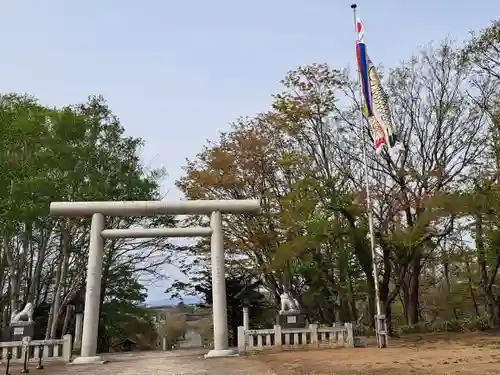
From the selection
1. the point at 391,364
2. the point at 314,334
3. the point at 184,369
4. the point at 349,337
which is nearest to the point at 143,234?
the point at 184,369

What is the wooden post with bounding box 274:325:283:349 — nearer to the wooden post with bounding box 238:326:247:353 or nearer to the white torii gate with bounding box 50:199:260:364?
the wooden post with bounding box 238:326:247:353

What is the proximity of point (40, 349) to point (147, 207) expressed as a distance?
4435 millimetres

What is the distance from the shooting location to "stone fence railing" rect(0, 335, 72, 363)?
38.4 ft

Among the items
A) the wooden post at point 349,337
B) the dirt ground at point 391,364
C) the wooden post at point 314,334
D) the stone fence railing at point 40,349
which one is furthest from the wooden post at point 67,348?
the wooden post at point 349,337

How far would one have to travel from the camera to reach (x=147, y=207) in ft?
42.3

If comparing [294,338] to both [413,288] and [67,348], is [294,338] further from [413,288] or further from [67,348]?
[413,288]

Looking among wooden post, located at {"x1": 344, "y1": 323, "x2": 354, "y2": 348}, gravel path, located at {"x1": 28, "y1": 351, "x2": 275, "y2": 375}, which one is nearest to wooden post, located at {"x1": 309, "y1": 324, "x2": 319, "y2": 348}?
wooden post, located at {"x1": 344, "y1": 323, "x2": 354, "y2": 348}

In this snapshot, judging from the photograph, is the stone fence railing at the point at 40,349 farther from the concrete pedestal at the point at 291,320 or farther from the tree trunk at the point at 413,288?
the tree trunk at the point at 413,288

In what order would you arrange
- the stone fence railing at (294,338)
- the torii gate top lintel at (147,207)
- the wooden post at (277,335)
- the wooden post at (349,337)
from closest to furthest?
1. the torii gate top lintel at (147,207)
2. the stone fence railing at (294,338)
3. the wooden post at (277,335)
4. the wooden post at (349,337)

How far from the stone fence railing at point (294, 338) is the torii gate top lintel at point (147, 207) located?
3.41 m

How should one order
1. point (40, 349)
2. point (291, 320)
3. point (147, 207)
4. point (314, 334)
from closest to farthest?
1. point (40, 349)
2. point (147, 207)
3. point (314, 334)
4. point (291, 320)

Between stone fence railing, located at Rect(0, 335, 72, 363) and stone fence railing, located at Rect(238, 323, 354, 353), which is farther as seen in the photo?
stone fence railing, located at Rect(238, 323, 354, 353)

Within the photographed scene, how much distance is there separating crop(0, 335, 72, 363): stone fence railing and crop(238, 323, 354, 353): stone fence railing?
15.2 ft

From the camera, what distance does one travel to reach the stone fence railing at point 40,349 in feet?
38.4
